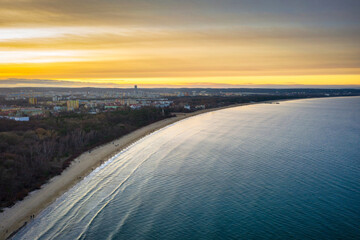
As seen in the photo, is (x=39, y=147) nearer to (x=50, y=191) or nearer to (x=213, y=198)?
(x=50, y=191)

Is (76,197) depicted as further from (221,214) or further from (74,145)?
(74,145)

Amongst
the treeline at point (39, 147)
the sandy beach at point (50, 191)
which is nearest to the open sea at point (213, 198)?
the sandy beach at point (50, 191)

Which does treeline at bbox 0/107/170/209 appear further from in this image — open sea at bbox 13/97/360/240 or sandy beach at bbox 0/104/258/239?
open sea at bbox 13/97/360/240

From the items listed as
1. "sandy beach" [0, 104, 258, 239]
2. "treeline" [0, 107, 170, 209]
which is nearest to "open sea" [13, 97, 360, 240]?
"sandy beach" [0, 104, 258, 239]

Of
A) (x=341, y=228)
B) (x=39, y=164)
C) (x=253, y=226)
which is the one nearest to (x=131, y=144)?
(x=39, y=164)

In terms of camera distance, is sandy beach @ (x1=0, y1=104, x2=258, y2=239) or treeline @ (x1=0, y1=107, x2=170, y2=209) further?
treeline @ (x1=0, y1=107, x2=170, y2=209)

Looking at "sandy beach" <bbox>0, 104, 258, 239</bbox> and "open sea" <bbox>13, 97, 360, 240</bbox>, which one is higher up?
"sandy beach" <bbox>0, 104, 258, 239</bbox>

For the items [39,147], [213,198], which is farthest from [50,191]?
[213,198]
